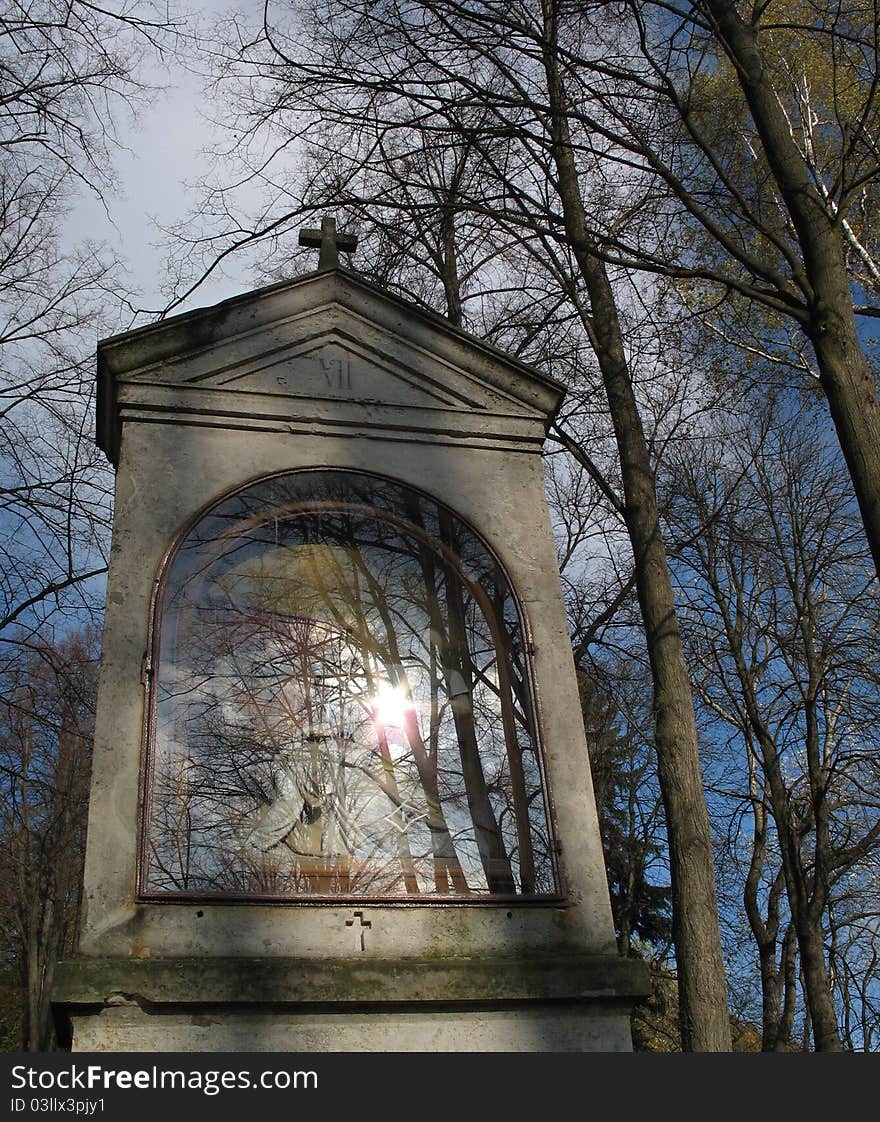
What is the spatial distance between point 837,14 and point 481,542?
3958 millimetres

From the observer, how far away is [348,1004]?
3865 mm

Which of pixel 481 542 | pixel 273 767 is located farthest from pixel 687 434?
pixel 273 767

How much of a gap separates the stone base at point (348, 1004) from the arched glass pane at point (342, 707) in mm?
394

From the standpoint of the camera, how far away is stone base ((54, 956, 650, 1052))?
370 cm

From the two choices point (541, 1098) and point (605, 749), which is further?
point (605, 749)

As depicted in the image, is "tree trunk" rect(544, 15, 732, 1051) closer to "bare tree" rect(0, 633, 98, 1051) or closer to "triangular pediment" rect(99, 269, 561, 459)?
"triangular pediment" rect(99, 269, 561, 459)

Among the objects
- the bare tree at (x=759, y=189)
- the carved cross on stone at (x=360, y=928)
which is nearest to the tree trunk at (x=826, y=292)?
the bare tree at (x=759, y=189)

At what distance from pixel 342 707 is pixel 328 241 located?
8.53 feet

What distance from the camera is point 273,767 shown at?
16.8 feet

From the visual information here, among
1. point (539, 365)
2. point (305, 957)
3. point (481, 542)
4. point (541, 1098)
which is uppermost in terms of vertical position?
point (539, 365)

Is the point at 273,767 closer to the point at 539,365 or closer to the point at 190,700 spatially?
the point at 190,700

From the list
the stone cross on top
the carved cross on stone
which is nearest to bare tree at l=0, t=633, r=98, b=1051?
the stone cross on top

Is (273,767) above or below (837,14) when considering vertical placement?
below

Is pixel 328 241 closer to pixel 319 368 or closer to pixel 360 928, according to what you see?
pixel 319 368
